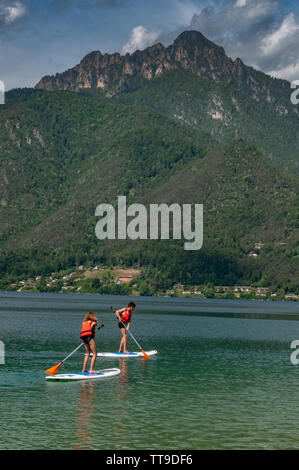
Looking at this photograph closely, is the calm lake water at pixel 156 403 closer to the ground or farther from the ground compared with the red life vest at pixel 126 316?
closer to the ground

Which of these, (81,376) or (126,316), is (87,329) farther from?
(126,316)

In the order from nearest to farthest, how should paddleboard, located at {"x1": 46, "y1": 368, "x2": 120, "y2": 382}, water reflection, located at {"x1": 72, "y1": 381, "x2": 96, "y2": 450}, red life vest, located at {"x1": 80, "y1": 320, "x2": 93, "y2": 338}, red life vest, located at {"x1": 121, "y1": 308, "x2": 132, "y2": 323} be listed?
water reflection, located at {"x1": 72, "y1": 381, "x2": 96, "y2": 450} → red life vest, located at {"x1": 80, "y1": 320, "x2": 93, "y2": 338} → paddleboard, located at {"x1": 46, "y1": 368, "x2": 120, "y2": 382} → red life vest, located at {"x1": 121, "y1": 308, "x2": 132, "y2": 323}

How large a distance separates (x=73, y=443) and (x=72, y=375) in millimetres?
18102

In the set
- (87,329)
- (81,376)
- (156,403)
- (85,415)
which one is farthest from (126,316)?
(85,415)

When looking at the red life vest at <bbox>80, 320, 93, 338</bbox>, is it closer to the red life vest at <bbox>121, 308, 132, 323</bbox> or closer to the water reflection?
the water reflection

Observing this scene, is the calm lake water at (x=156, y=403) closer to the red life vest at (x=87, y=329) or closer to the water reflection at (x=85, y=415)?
the water reflection at (x=85, y=415)

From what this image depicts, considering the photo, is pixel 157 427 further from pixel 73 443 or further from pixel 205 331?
pixel 205 331

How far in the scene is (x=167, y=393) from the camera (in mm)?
46094

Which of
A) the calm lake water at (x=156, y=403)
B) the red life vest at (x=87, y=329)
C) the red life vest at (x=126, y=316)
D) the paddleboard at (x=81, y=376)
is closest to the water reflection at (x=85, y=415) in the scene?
the calm lake water at (x=156, y=403)

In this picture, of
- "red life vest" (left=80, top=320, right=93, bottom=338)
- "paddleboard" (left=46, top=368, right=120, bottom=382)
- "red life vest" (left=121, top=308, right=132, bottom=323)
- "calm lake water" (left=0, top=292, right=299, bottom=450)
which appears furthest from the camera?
"red life vest" (left=121, top=308, right=132, bottom=323)

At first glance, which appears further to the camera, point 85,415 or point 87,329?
point 87,329

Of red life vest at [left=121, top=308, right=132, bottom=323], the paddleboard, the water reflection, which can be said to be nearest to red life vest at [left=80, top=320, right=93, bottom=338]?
the paddleboard

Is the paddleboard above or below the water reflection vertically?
above

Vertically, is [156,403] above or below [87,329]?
below
